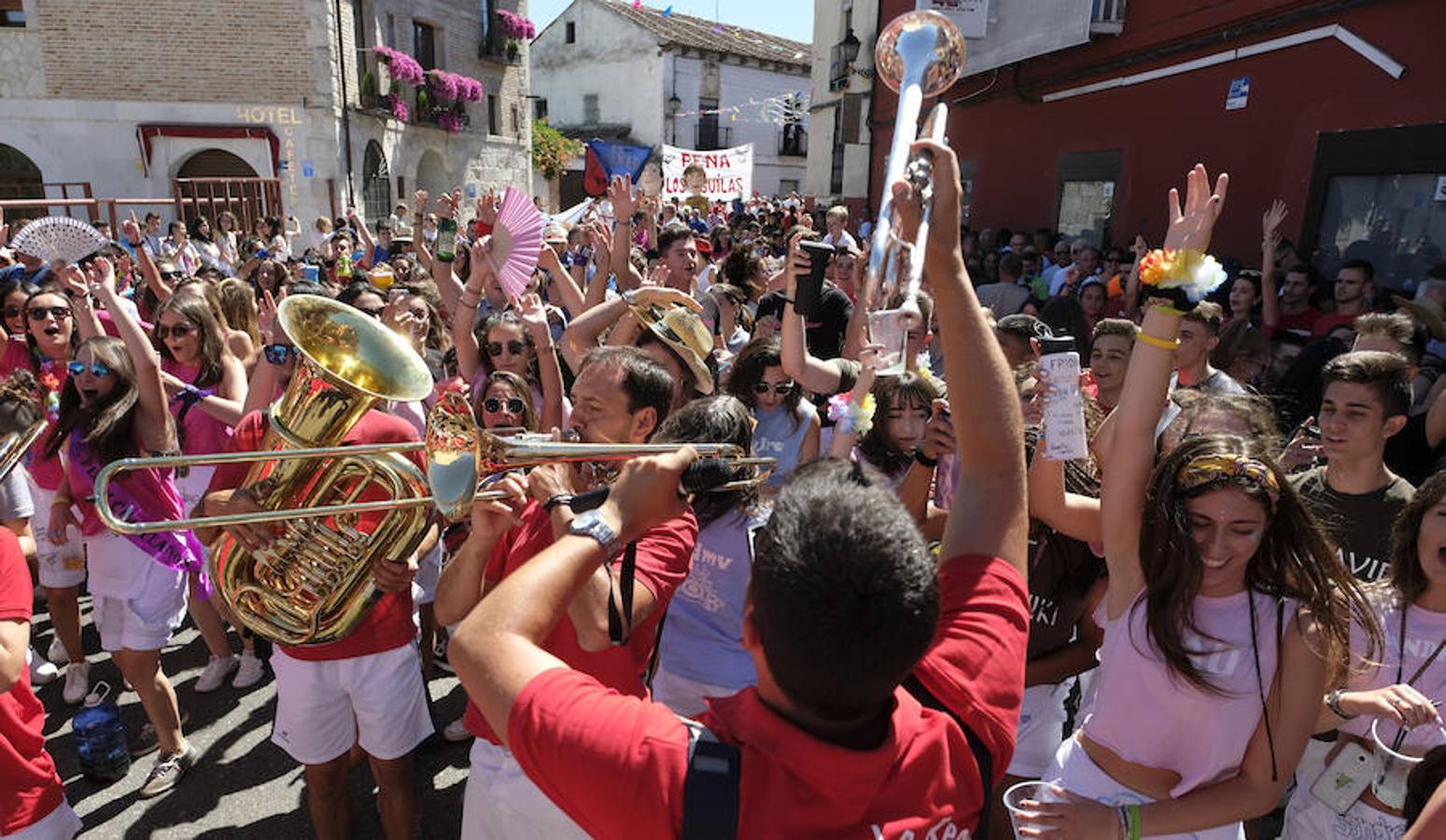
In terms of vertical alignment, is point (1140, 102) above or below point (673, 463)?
above

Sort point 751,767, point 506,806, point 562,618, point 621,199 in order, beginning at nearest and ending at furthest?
point 751,767 → point 562,618 → point 506,806 → point 621,199

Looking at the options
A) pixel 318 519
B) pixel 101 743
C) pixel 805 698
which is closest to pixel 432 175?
pixel 101 743

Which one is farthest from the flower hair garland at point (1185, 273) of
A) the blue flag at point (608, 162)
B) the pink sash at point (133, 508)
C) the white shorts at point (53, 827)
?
the blue flag at point (608, 162)

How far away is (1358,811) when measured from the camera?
221 centimetres

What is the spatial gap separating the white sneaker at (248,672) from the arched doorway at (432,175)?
890 inches

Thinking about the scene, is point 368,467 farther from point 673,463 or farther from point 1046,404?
point 1046,404

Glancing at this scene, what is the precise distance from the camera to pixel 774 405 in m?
4.07

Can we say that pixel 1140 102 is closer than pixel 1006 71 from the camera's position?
Yes

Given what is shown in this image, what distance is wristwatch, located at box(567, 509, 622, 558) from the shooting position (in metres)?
1.33

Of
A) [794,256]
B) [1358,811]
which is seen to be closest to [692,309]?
[794,256]

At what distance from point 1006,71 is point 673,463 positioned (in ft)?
48.5

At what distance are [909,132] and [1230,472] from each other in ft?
3.91

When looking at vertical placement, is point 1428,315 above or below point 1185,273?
below

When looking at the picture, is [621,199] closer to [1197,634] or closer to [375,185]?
[1197,634]
